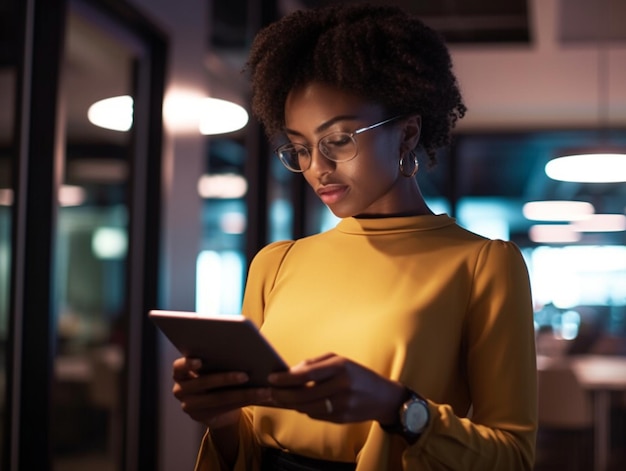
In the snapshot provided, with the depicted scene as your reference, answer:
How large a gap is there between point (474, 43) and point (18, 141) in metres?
4.50

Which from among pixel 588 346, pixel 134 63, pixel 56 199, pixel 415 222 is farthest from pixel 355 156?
pixel 588 346

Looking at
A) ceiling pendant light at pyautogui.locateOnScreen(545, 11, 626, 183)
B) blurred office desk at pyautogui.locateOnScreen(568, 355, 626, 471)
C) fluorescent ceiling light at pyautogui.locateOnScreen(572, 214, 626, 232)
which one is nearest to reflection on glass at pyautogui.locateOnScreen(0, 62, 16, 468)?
blurred office desk at pyautogui.locateOnScreen(568, 355, 626, 471)

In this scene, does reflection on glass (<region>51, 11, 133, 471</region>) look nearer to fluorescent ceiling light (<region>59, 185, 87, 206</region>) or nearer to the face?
fluorescent ceiling light (<region>59, 185, 87, 206</region>)

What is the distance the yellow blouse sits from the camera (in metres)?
1.09

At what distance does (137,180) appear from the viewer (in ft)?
11.7

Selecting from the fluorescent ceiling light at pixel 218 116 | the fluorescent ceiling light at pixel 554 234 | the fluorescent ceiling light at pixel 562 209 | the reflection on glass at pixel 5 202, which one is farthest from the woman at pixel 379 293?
the fluorescent ceiling light at pixel 554 234

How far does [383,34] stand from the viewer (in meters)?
1.21

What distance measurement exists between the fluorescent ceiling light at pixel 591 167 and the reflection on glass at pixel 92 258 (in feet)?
11.3

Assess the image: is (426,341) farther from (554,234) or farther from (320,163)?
(554,234)

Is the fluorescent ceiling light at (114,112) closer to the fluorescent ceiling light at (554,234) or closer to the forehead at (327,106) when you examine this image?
the forehead at (327,106)

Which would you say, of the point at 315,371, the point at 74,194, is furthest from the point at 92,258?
the point at 315,371

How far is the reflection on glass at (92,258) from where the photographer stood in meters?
3.40

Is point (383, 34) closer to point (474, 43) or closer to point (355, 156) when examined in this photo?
point (355, 156)

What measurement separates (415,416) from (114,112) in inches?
109
